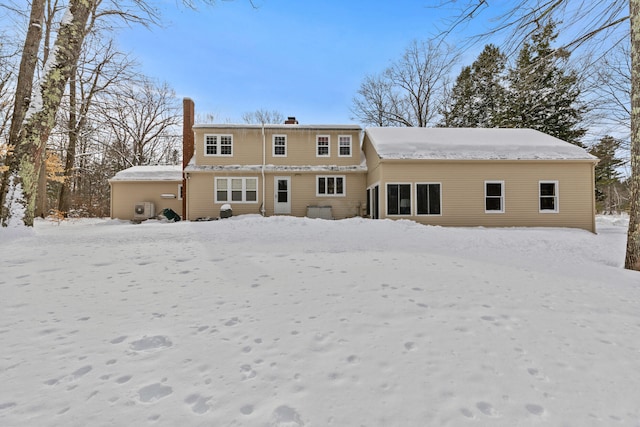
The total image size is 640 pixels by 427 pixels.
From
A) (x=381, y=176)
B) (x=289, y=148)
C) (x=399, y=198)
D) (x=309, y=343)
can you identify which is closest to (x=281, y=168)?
(x=289, y=148)

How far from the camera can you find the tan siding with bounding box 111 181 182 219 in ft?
59.0

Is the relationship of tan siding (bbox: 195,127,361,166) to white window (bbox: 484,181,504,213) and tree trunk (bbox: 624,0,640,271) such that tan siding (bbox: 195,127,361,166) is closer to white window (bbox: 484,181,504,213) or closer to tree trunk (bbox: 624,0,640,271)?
white window (bbox: 484,181,504,213)

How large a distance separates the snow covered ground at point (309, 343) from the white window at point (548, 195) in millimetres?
9972

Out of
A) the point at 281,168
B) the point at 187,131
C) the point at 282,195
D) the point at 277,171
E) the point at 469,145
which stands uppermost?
the point at 187,131

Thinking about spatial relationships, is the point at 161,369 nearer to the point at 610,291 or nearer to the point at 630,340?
the point at 630,340

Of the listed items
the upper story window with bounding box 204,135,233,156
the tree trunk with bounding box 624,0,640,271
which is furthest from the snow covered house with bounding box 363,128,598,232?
the upper story window with bounding box 204,135,233,156

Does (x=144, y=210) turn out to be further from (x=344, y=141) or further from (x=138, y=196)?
(x=344, y=141)

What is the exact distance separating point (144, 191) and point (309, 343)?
19.2m

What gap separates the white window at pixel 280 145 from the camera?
15.8 metres

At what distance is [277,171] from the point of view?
15.1 m

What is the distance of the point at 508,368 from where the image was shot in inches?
76.6

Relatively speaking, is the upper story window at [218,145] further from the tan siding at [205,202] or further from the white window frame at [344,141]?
the white window frame at [344,141]

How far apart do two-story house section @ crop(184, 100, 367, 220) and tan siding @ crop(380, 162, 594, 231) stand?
4290mm

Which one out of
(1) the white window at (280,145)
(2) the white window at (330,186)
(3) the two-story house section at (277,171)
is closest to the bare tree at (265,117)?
(3) the two-story house section at (277,171)
